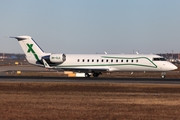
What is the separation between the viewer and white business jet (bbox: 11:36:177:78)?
174 feet

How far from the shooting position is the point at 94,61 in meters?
54.6

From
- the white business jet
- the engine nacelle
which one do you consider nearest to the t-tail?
the white business jet

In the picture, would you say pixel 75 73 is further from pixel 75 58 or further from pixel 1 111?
pixel 1 111

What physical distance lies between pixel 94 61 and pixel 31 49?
8.55 metres

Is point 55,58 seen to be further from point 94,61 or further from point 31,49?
point 94,61

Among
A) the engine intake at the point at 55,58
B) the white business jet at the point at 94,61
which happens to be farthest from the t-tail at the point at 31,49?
the engine intake at the point at 55,58

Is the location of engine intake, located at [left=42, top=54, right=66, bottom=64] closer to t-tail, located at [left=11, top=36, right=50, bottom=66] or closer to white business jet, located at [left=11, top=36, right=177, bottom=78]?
white business jet, located at [left=11, top=36, right=177, bottom=78]

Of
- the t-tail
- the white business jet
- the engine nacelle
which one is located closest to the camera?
the white business jet

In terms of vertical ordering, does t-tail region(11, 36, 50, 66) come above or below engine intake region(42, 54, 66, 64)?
above

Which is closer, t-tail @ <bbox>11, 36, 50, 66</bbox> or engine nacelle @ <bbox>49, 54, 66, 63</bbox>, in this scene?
engine nacelle @ <bbox>49, 54, 66, 63</bbox>

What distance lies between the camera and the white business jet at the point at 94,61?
53.0 meters

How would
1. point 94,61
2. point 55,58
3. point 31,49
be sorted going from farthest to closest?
point 31,49 < point 94,61 < point 55,58

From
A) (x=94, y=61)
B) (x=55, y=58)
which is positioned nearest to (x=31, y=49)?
(x=55, y=58)

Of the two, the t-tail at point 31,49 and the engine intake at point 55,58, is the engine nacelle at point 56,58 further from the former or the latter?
the t-tail at point 31,49
